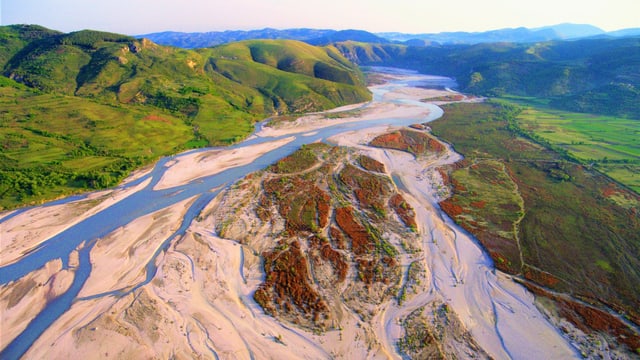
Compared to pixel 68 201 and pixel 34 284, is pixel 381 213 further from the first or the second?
pixel 68 201

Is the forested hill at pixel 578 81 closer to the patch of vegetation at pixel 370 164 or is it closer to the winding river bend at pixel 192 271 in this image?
the patch of vegetation at pixel 370 164

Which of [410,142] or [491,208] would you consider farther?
[410,142]

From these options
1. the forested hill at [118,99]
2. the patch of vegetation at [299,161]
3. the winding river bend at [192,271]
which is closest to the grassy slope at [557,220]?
the winding river bend at [192,271]

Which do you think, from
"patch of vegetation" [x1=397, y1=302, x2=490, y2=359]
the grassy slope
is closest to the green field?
the grassy slope

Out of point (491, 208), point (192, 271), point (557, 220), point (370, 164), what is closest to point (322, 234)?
point (192, 271)

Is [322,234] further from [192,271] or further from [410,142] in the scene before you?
[410,142]

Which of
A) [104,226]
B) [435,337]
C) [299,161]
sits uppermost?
[299,161]
